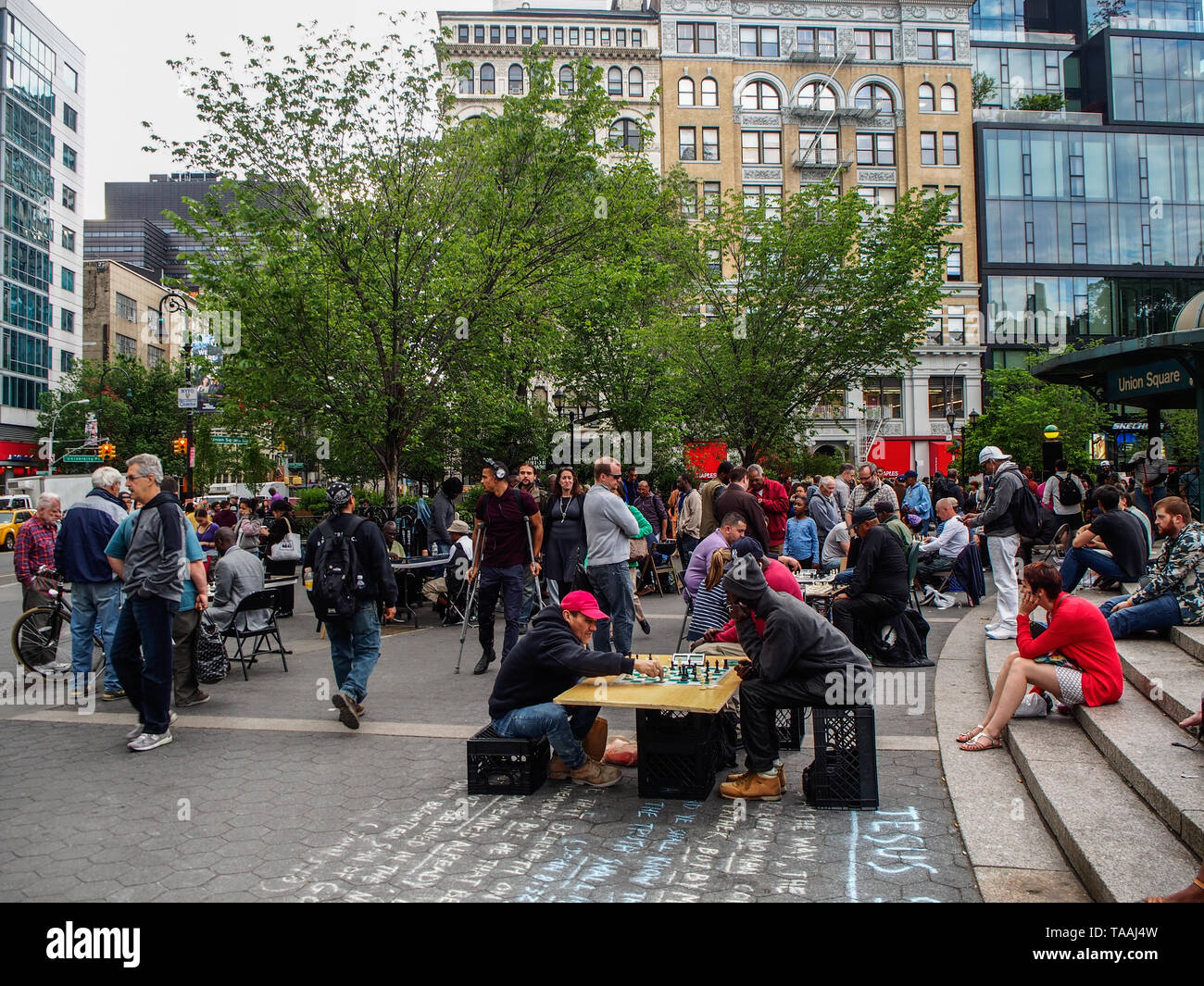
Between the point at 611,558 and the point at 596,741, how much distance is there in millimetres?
2949

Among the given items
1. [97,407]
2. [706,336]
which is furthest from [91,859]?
[97,407]

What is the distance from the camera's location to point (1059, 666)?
640 centimetres

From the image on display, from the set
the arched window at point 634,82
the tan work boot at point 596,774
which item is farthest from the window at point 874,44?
the tan work boot at point 596,774

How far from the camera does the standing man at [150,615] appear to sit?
22.1 ft

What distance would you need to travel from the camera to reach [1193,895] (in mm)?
3439

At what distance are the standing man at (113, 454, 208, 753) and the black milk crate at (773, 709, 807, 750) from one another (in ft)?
15.2

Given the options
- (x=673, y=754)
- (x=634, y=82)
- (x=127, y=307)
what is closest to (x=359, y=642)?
(x=673, y=754)

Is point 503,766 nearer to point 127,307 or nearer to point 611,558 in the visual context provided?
point 611,558

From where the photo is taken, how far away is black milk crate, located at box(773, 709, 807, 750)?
6492mm

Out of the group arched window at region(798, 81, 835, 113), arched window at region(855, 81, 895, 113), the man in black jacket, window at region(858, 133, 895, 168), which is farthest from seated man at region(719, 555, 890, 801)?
arched window at region(855, 81, 895, 113)

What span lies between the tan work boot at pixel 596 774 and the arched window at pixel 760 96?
5382cm

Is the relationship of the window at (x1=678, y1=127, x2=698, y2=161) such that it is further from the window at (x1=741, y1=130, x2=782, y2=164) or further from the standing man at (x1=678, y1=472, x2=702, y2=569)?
the standing man at (x1=678, y1=472, x2=702, y2=569)
